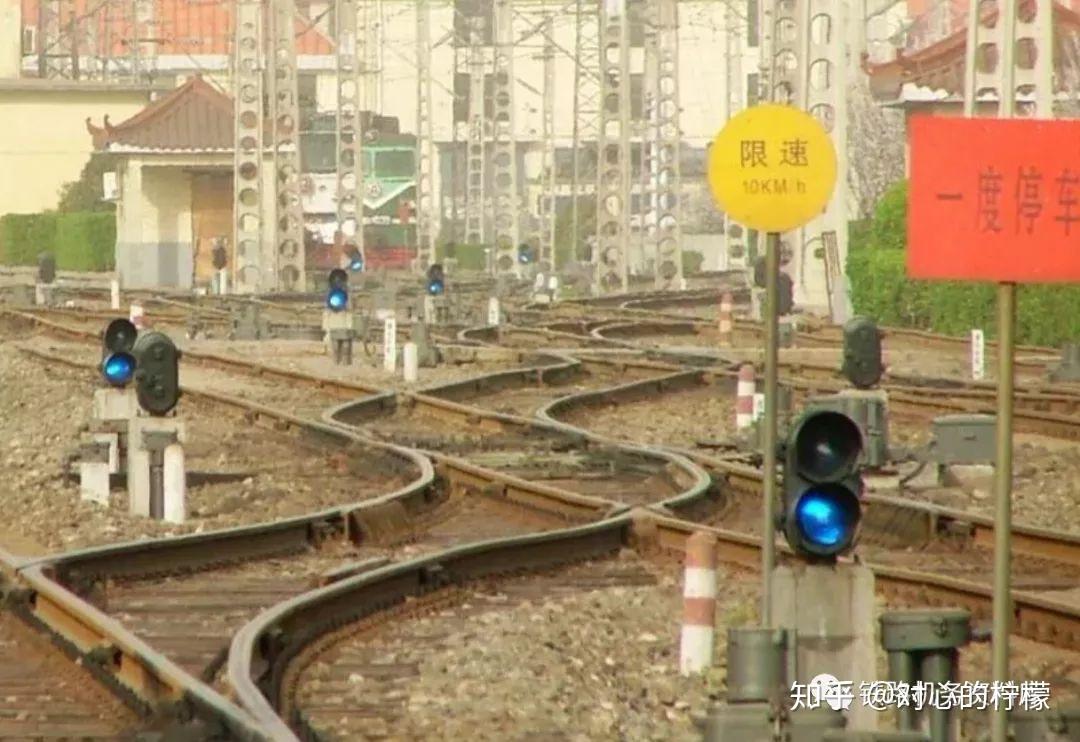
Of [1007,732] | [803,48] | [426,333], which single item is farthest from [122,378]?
[803,48]

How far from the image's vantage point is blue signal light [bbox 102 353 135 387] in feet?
58.2

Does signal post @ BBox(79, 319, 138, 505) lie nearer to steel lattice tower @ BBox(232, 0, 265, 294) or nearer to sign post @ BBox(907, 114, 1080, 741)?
sign post @ BBox(907, 114, 1080, 741)

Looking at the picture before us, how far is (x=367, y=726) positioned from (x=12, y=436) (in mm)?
14360

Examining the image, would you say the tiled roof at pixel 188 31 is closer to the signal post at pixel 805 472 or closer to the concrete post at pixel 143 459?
the concrete post at pixel 143 459

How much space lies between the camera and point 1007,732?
7703 mm

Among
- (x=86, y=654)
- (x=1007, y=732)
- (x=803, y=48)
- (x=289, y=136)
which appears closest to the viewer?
(x=1007, y=732)

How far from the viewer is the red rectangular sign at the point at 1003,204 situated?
701cm

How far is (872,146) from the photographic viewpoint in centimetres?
6850

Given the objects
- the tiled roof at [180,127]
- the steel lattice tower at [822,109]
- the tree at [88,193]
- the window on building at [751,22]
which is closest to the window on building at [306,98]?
the tree at [88,193]

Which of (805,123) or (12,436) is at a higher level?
(805,123)

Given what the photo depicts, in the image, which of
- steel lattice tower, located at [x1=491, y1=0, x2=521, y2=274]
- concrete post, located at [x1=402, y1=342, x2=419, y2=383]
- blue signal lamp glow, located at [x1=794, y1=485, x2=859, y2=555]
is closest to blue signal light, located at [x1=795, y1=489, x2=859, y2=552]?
blue signal lamp glow, located at [x1=794, y1=485, x2=859, y2=555]

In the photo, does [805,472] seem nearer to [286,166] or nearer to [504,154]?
[286,166]

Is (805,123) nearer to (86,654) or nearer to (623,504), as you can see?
(86,654)

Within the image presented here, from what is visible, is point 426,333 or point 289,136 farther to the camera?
point 289,136
